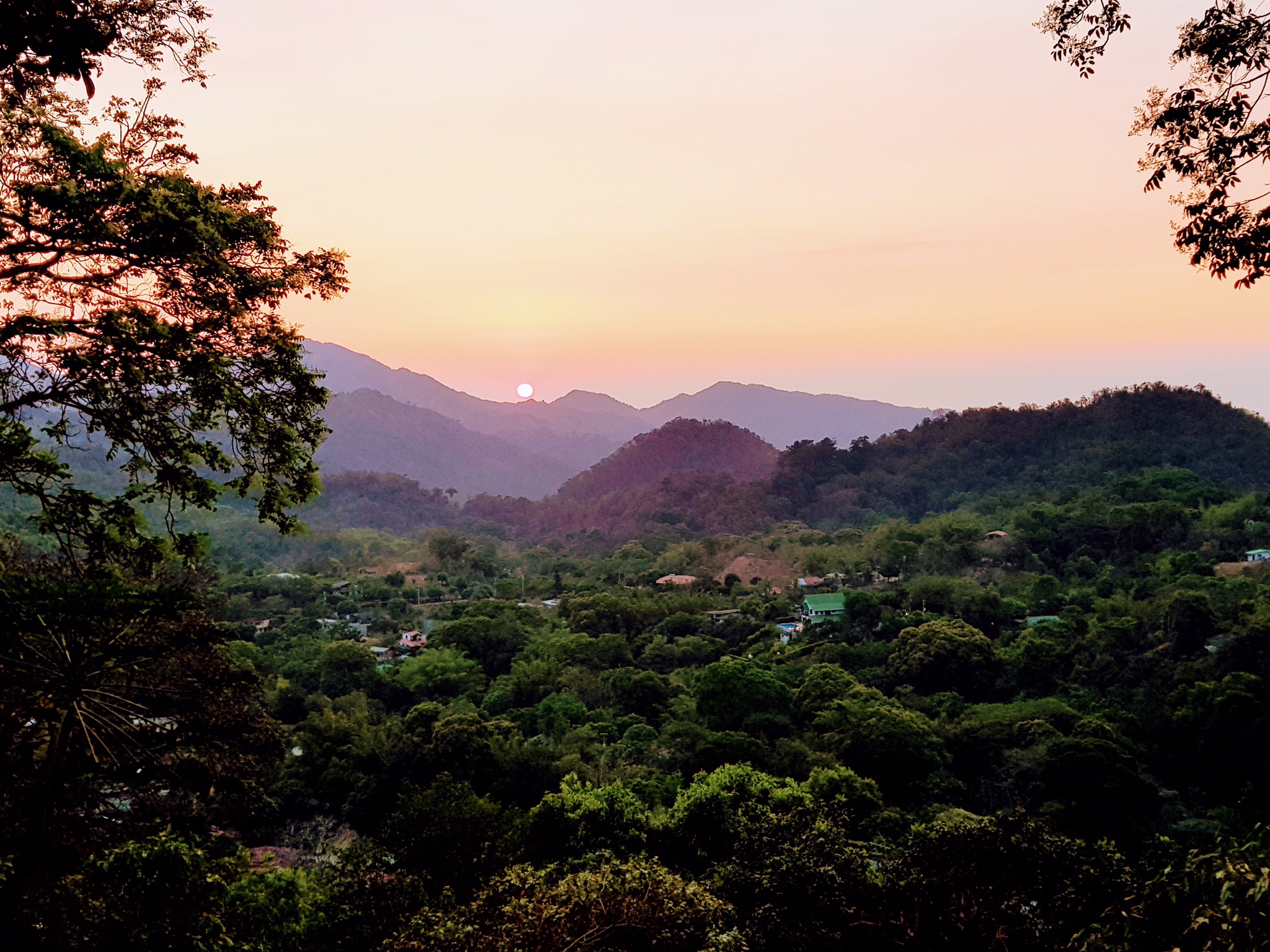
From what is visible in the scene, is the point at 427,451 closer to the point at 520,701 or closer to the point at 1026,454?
the point at 1026,454

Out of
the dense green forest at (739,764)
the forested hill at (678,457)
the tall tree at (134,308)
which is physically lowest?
the dense green forest at (739,764)

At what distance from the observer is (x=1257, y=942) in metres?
3.05

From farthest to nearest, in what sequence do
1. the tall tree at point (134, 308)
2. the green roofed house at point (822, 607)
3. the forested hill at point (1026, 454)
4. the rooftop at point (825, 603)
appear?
the forested hill at point (1026, 454)
the rooftop at point (825, 603)
the green roofed house at point (822, 607)
the tall tree at point (134, 308)

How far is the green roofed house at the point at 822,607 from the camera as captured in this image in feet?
105

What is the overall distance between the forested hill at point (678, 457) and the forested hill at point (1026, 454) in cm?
1585

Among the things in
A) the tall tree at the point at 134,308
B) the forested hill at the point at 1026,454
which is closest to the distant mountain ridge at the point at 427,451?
the forested hill at the point at 1026,454

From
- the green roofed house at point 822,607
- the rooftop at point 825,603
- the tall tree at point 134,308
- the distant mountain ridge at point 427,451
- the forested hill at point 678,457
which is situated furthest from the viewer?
the distant mountain ridge at point 427,451

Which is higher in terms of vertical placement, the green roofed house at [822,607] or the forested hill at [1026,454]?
the forested hill at [1026,454]

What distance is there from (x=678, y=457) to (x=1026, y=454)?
137ft

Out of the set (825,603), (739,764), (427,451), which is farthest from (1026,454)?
(427,451)

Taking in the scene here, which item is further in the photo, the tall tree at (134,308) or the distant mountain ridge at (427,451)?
the distant mountain ridge at (427,451)

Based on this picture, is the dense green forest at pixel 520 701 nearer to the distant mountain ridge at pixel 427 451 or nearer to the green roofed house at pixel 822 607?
the green roofed house at pixel 822 607

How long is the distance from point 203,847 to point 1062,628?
23.4 metres

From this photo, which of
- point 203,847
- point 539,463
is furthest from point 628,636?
point 539,463
